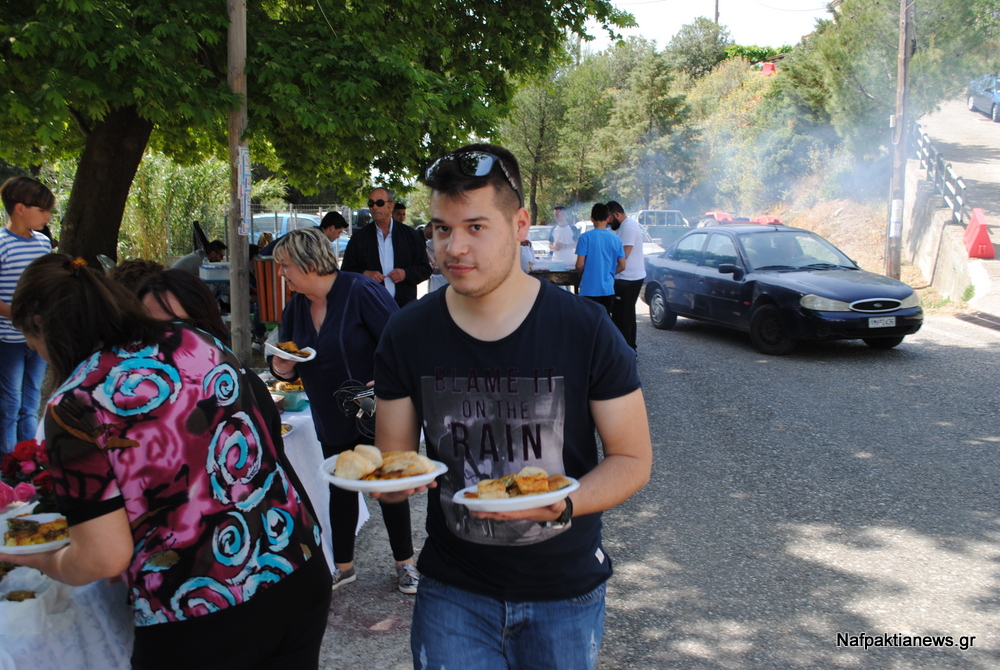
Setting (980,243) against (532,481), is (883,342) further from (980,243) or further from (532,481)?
(532,481)

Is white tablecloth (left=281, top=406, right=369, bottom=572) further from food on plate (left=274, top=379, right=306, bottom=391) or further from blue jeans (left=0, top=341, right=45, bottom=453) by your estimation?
blue jeans (left=0, top=341, right=45, bottom=453)

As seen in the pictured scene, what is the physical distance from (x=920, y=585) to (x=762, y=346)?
22.4ft

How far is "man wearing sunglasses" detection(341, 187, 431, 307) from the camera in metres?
7.50

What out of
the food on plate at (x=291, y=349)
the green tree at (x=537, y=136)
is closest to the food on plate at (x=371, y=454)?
the food on plate at (x=291, y=349)

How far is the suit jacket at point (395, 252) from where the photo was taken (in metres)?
7.54

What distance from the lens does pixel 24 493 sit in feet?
9.55

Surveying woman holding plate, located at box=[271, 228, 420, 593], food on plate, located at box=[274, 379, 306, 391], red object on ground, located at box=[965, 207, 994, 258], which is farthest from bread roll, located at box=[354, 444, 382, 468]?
red object on ground, located at box=[965, 207, 994, 258]

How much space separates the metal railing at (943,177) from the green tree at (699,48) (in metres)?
37.2

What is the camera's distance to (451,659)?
1.91m

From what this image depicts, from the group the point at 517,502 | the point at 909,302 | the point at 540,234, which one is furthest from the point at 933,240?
the point at 517,502

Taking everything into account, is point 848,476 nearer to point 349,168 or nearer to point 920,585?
point 920,585

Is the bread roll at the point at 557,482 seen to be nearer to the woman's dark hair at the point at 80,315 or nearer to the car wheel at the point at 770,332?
the woman's dark hair at the point at 80,315

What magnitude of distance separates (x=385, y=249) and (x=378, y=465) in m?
5.96

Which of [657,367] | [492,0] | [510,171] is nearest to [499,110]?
[492,0]
